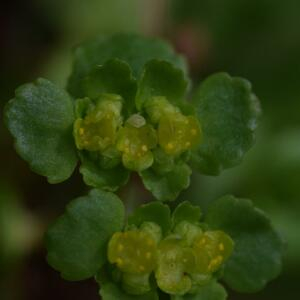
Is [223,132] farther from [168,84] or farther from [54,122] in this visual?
[54,122]

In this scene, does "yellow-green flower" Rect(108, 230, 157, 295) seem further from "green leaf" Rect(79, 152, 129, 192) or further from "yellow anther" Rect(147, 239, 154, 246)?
"green leaf" Rect(79, 152, 129, 192)

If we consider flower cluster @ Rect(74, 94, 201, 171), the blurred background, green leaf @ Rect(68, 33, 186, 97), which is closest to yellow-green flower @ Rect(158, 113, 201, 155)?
flower cluster @ Rect(74, 94, 201, 171)

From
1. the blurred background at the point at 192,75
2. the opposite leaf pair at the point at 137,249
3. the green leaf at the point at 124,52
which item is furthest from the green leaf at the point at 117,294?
the blurred background at the point at 192,75

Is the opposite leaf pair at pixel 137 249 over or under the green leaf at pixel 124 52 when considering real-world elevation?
under

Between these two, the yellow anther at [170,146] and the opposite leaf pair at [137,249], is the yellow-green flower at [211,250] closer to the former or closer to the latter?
the opposite leaf pair at [137,249]

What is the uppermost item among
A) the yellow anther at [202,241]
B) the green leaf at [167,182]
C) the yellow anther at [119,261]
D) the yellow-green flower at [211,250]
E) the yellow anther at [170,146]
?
the yellow anther at [170,146]

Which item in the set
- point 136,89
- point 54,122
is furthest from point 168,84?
point 54,122
